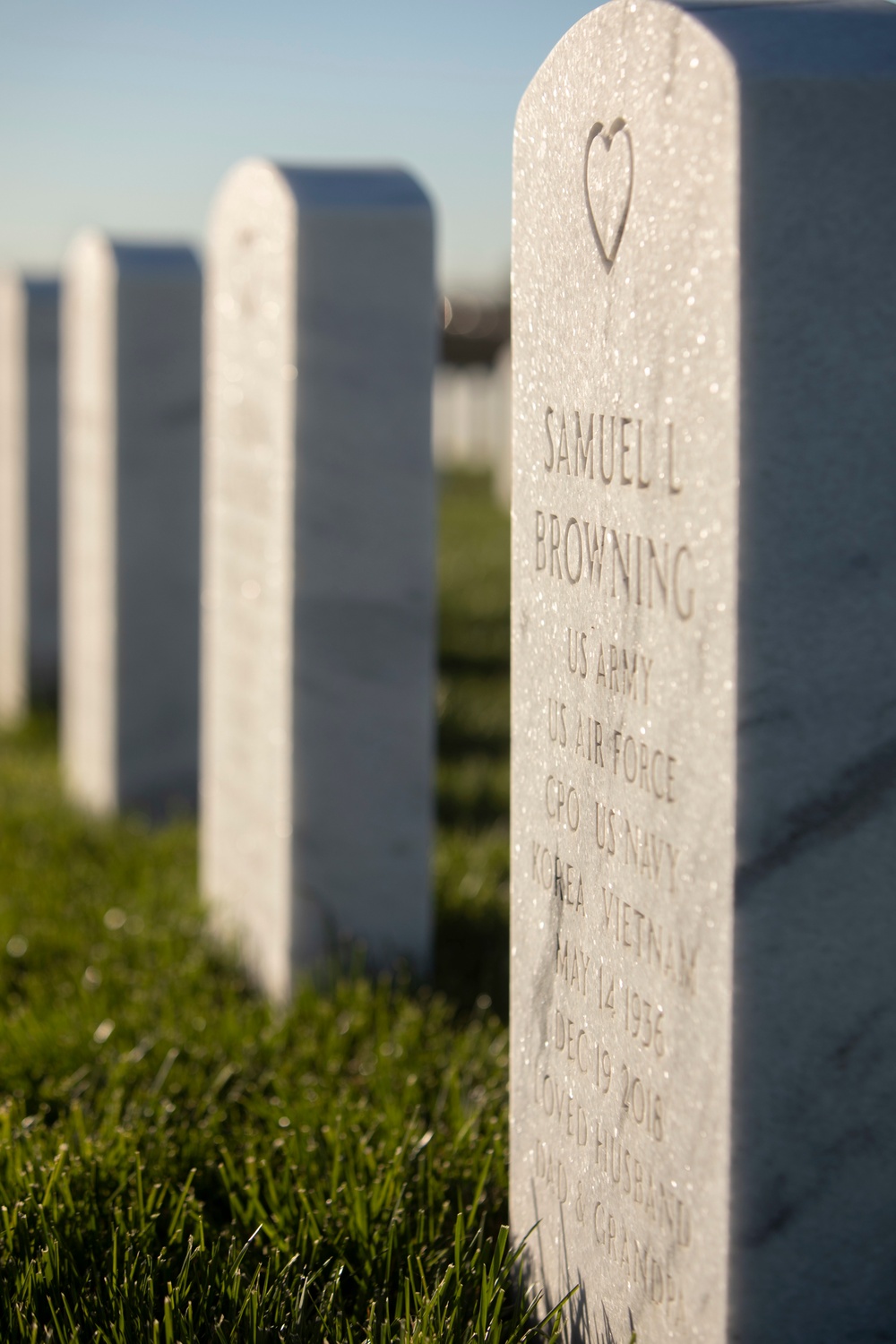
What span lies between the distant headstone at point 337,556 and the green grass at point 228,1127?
0.29 meters

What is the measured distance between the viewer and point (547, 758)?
2.32m

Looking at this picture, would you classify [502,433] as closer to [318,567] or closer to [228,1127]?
[318,567]

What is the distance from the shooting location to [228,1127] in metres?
2.98

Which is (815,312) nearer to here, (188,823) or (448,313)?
(188,823)

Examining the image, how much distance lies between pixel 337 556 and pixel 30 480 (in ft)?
13.9

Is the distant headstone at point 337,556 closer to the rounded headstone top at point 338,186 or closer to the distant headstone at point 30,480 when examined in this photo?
the rounded headstone top at point 338,186

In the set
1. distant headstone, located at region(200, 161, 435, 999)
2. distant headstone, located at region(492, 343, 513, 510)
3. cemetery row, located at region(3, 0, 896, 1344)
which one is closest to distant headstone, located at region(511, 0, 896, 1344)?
cemetery row, located at region(3, 0, 896, 1344)

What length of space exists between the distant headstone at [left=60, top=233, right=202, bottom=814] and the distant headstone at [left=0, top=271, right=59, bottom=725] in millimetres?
1701

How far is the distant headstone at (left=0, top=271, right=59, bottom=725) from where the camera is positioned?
25.1 feet

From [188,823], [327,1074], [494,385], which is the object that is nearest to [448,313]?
[494,385]

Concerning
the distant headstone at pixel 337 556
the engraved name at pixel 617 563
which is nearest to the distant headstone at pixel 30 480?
the distant headstone at pixel 337 556

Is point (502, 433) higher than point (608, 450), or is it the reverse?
point (502, 433)

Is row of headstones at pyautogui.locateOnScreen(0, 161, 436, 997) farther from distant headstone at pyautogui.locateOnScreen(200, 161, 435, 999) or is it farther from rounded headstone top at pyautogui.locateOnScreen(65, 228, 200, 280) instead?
rounded headstone top at pyautogui.locateOnScreen(65, 228, 200, 280)

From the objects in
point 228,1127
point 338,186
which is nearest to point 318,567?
point 338,186
